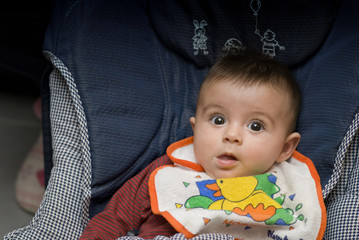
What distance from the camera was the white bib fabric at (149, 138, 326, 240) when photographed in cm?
110

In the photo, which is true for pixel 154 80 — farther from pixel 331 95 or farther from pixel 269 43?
pixel 331 95

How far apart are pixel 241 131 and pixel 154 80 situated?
0.35 metres

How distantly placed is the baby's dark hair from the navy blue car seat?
2.9 inches

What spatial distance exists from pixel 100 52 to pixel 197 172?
44 centimetres

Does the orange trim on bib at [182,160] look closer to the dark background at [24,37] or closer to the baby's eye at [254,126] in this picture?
the baby's eye at [254,126]

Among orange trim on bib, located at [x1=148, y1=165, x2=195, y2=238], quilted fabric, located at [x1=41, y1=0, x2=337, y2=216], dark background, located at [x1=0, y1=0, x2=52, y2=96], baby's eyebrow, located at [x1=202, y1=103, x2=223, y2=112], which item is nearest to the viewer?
orange trim on bib, located at [x1=148, y1=165, x2=195, y2=238]

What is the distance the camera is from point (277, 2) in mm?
1344

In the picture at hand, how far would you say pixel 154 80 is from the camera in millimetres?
1394

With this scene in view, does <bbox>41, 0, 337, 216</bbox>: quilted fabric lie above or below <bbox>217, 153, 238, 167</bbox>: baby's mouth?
above

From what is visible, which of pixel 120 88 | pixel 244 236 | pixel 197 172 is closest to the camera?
pixel 244 236

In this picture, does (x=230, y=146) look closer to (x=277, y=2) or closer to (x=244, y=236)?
(x=244, y=236)

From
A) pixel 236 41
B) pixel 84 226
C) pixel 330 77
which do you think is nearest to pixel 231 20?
pixel 236 41

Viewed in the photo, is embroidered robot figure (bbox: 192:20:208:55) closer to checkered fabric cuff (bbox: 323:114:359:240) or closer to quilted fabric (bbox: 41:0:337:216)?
quilted fabric (bbox: 41:0:337:216)

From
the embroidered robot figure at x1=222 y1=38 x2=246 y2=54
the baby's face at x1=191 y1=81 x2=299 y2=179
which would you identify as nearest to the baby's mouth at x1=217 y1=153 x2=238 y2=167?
the baby's face at x1=191 y1=81 x2=299 y2=179
